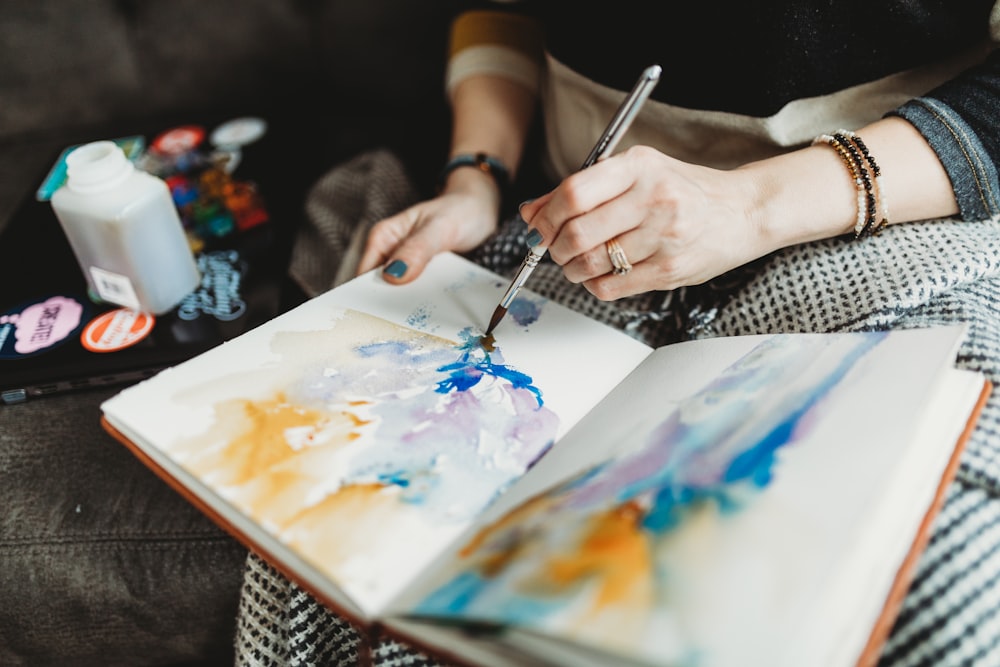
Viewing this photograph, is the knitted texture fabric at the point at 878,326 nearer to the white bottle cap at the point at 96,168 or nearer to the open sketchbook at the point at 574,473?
the open sketchbook at the point at 574,473

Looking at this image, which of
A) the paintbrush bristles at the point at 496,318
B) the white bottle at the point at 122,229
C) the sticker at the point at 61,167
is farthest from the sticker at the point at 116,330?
the paintbrush bristles at the point at 496,318

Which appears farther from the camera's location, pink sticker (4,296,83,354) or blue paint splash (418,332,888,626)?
pink sticker (4,296,83,354)

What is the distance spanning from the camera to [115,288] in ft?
2.18

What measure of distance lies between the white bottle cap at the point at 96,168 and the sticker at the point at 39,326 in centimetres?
13

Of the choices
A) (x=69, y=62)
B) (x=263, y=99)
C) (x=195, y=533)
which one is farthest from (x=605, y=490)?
(x=69, y=62)

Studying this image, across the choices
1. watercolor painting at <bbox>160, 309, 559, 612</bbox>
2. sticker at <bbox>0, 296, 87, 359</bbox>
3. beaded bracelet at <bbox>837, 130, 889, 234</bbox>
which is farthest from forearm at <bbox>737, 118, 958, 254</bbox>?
sticker at <bbox>0, 296, 87, 359</bbox>

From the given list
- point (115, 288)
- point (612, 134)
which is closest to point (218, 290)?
point (115, 288)

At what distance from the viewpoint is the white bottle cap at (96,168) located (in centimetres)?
59

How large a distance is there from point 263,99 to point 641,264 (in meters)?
0.77

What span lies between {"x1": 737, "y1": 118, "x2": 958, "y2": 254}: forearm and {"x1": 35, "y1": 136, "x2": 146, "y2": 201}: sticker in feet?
2.37

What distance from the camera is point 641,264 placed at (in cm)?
50

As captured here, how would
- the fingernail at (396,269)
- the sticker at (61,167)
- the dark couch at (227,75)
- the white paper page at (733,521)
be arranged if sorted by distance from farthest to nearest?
1. the dark couch at (227,75)
2. the sticker at (61,167)
3. the fingernail at (396,269)
4. the white paper page at (733,521)

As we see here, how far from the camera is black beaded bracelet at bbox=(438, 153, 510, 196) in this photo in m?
0.74

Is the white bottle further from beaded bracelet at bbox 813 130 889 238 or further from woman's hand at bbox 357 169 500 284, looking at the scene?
beaded bracelet at bbox 813 130 889 238
